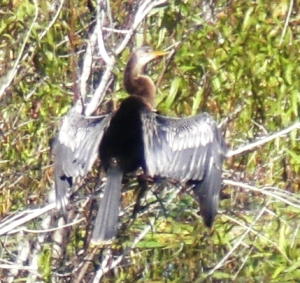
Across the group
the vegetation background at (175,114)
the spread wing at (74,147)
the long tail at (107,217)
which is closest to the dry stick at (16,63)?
the vegetation background at (175,114)

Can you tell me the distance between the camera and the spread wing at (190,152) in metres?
3.36

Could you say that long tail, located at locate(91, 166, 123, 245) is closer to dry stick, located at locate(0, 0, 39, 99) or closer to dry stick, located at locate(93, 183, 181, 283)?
dry stick, located at locate(93, 183, 181, 283)

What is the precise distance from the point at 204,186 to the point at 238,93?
1.23 feet

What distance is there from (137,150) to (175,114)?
0.33 m

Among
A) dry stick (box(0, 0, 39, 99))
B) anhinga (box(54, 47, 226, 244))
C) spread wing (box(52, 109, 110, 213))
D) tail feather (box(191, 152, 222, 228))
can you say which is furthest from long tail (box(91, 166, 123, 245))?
dry stick (box(0, 0, 39, 99))

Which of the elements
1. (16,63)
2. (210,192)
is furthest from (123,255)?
(16,63)

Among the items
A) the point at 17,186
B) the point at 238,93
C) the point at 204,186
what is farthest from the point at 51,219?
the point at 238,93

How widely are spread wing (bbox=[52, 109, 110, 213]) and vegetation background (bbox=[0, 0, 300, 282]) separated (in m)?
0.11

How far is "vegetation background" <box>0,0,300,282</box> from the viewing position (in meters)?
3.44

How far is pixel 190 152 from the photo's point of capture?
3518 mm

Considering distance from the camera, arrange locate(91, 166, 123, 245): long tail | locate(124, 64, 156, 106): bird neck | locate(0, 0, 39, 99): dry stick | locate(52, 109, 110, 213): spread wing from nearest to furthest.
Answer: locate(0, 0, 39, 99): dry stick, locate(91, 166, 123, 245): long tail, locate(52, 109, 110, 213): spread wing, locate(124, 64, 156, 106): bird neck

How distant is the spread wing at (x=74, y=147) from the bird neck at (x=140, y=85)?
0.72 feet

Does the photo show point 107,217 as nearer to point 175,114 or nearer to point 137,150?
point 137,150

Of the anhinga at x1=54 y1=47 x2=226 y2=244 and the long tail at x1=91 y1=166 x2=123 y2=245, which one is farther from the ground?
the anhinga at x1=54 y1=47 x2=226 y2=244
